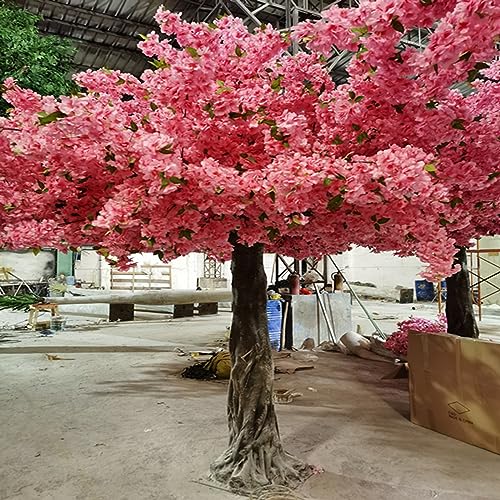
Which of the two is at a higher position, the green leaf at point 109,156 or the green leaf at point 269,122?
the green leaf at point 269,122

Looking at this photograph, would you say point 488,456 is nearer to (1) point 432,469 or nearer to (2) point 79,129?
(1) point 432,469

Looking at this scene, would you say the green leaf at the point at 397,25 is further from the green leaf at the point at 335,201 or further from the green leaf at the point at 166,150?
the green leaf at the point at 166,150

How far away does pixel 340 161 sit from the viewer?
5.22ft

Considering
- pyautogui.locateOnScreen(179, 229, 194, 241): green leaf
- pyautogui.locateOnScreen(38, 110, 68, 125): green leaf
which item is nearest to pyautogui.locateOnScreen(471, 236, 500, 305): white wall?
pyautogui.locateOnScreen(179, 229, 194, 241): green leaf

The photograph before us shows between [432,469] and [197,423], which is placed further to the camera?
[197,423]

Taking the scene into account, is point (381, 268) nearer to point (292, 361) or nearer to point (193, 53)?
point (292, 361)

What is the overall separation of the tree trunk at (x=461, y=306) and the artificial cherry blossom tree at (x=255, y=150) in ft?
7.94

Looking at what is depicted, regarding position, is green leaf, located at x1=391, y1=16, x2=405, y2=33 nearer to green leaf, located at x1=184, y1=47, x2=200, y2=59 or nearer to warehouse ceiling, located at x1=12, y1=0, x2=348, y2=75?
green leaf, located at x1=184, y1=47, x2=200, y2=59

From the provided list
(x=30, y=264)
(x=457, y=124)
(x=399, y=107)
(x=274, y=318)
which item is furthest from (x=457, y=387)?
(x=30, y=264)

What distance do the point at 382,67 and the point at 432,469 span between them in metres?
1.97

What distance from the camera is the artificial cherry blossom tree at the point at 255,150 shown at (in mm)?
1477

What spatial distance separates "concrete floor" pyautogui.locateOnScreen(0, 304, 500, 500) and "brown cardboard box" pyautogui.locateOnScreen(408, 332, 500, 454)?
0.30ft

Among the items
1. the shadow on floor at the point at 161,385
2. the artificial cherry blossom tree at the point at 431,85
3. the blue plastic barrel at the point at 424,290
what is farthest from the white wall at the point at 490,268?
the artificial cherry blossom tree at the point at 431,85

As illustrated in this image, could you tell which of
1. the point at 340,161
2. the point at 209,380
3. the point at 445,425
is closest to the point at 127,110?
the point at 340,161
